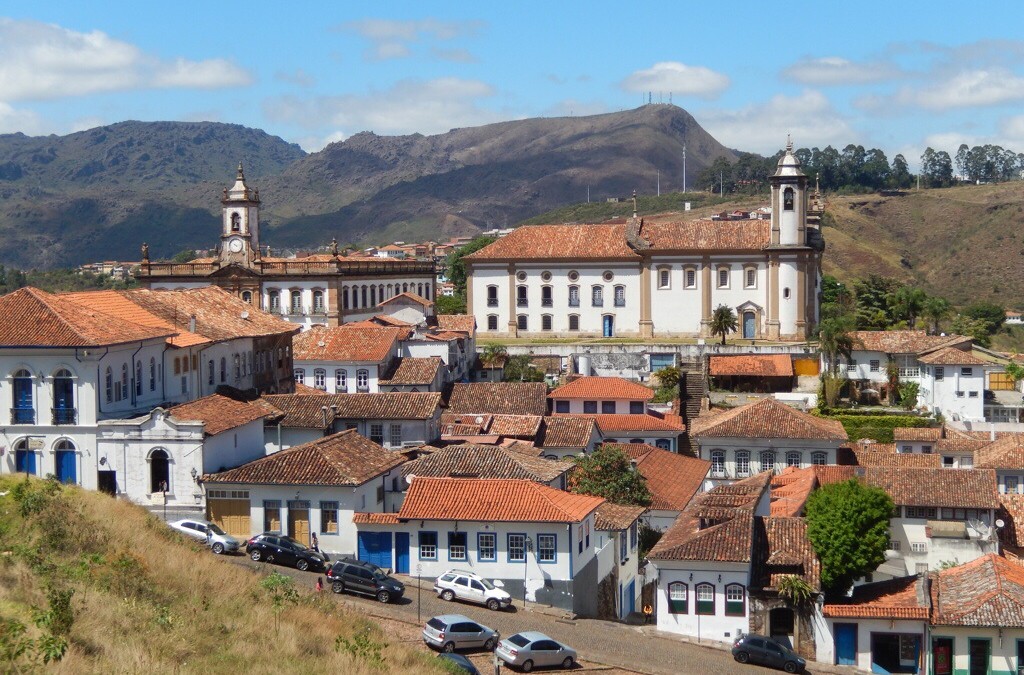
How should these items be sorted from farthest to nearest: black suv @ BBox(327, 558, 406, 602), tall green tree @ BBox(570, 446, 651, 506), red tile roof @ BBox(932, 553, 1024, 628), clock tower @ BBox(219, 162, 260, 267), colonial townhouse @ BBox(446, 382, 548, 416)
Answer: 1. clock tower @ BBox(219, 162, 260, 267)
2. colonial townhouse @ BBox(446, 382, 548, 416)
3. tall green tree @ BBox(570, 446, 651, 506)
4. red tile roof @ BBox(932, 553, 1024, 628)
5. black suv @ BBox(327, 558, 406, 602)

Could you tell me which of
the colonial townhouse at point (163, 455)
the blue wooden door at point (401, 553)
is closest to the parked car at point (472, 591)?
the blue wooden door at point (401, 553)

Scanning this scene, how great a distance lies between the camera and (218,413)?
3516 cm

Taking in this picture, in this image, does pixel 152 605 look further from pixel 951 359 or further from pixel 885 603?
pixel 951 359

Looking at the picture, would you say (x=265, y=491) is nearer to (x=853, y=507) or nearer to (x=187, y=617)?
(x=187, y=617)

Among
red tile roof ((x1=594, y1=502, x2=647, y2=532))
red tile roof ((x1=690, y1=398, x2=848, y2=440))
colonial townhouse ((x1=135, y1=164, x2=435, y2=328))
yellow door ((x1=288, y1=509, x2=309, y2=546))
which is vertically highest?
colonial townhouse ((x1=135, y1=164, x2=435, y2=328))

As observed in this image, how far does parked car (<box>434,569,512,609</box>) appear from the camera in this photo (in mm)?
27234

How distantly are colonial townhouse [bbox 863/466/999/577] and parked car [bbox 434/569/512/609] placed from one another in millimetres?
12766

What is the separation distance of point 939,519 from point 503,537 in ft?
47.5

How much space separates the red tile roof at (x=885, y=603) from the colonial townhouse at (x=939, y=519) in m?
3.96

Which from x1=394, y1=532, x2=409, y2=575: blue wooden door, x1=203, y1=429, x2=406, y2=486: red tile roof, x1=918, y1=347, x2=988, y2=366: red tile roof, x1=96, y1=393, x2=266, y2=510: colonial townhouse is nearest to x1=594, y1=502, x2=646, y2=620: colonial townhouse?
x1=394, y1=532, x2=409, y2=575: blue wooden door

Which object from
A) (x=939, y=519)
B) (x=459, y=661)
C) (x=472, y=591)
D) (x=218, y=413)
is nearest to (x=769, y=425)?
(x=939, y=519)

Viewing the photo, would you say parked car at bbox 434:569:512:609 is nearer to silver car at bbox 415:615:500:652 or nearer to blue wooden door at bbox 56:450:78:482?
silver car at bbox 415:615:500:652

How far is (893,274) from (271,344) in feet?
270

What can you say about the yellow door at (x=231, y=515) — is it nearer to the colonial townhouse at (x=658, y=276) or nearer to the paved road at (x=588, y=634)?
the paved road at (x=588, y=634)
